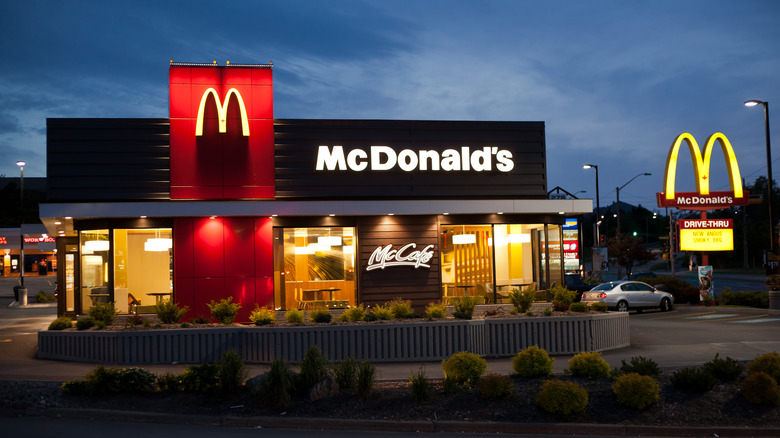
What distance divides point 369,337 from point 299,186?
785cm

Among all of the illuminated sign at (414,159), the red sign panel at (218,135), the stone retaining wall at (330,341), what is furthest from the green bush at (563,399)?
the red sign panel at (218,135)

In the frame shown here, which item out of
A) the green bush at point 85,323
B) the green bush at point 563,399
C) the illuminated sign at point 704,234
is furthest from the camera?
the illuminated sign at point 704,234

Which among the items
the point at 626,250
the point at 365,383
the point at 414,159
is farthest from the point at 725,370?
the point at 626,250

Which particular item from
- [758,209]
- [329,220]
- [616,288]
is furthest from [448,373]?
[758,209]

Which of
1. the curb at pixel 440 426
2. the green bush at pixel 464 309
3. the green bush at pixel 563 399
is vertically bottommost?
the curb at pixel 440 426

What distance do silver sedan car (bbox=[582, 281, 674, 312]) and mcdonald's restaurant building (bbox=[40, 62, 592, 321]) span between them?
5.81 m

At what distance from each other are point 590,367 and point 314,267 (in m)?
12.2

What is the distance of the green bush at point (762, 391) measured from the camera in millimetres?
9289

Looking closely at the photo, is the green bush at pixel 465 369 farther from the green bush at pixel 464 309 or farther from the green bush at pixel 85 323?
the green bush at pixel 85 323

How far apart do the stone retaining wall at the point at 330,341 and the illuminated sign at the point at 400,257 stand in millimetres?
6682

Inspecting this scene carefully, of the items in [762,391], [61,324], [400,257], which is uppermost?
[400,257]

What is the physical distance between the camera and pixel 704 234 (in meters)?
30.3

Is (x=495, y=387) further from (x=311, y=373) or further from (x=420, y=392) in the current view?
(x=311, y=373)

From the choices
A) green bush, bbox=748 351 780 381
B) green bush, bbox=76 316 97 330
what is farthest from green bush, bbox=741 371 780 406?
green bush, bbox=76 316 97 330
